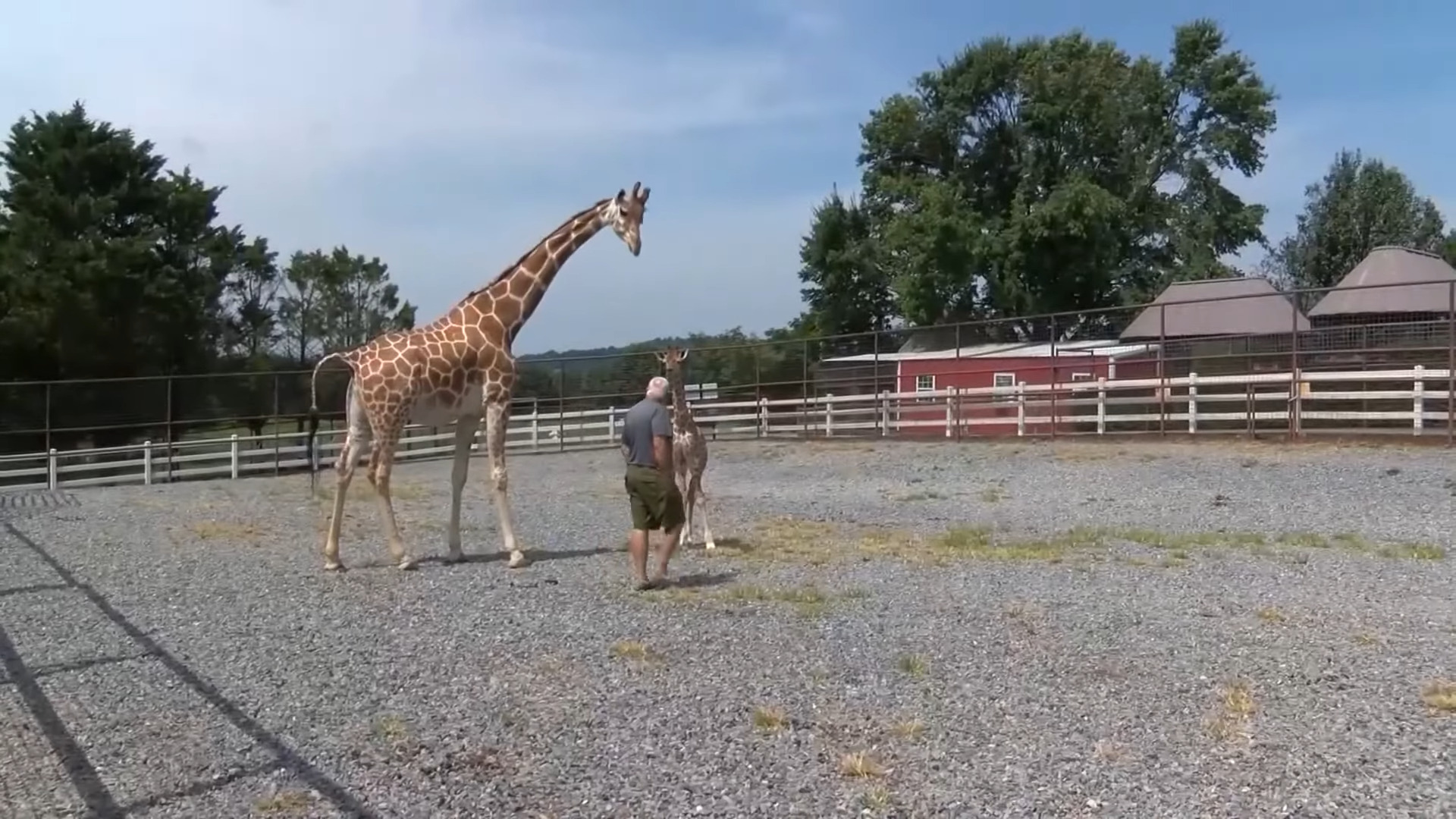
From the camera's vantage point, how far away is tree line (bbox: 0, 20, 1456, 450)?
32.1 meters

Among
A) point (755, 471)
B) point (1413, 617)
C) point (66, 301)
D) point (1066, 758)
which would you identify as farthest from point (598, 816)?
point (66, 301)

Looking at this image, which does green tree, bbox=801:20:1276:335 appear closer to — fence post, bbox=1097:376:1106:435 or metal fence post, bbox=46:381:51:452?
fence post, bbox=1097:376:1106:435

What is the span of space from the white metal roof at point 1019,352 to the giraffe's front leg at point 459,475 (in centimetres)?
1700

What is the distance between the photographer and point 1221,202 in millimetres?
47938

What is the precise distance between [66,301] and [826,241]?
30635 mm

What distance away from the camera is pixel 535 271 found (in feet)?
37.7

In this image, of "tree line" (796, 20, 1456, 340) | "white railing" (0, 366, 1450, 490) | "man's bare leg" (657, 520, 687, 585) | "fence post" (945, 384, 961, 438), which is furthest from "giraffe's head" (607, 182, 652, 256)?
"tree line" (796, 20, 1456, 340)

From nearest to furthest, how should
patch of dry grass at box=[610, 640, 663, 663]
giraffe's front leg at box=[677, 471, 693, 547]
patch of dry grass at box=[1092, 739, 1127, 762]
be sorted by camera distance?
patch of dry grass at box=[1092, 739, 1127, 762]
patch of dry grass at box=[610, 640, 663, 663]
giraffe's front leg at box=[677, 471, 693, 547]

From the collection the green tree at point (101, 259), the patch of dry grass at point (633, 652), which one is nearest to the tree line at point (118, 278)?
the green tree at point (101, 259)

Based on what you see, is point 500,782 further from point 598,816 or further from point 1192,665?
point 1192,665

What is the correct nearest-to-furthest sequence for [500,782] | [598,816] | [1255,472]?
[598,816], [500,782], [1255,472]

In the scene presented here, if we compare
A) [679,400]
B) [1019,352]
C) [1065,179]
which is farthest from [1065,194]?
[679,400]

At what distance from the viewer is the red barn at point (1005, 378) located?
24.7 meters

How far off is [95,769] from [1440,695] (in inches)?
232
